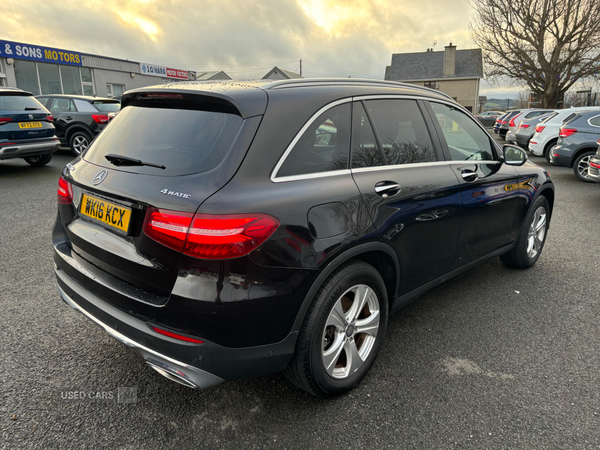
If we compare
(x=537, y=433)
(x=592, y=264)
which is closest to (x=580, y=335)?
(x=537, y=433)

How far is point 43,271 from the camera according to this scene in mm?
4074

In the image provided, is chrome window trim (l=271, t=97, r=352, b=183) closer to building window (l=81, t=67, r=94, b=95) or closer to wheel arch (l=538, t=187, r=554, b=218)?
wheel arch (l=538, t=187, r=554, b=218)

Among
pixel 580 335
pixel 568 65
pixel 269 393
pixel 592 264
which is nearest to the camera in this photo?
pixel 269 393

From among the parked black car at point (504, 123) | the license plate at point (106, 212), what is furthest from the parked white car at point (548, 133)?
the license plate at point (106, 212)

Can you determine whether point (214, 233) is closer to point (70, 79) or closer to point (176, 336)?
point (176, 336)

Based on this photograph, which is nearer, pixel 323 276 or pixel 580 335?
pixel 323 276

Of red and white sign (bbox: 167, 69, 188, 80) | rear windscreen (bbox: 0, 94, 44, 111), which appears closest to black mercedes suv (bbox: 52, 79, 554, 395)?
rear windscreen (bbox: 0, 94, 44, 111)

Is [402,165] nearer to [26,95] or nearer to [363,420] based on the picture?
[363,420]

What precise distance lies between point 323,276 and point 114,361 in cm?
154

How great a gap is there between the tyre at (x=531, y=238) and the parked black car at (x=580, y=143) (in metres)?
6.93

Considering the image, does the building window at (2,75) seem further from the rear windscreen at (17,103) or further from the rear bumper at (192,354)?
the rear bumper at (192,354)

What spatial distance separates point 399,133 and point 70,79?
29385 mm

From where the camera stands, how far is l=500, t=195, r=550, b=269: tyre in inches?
163

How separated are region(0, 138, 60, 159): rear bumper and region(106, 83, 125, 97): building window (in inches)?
868
